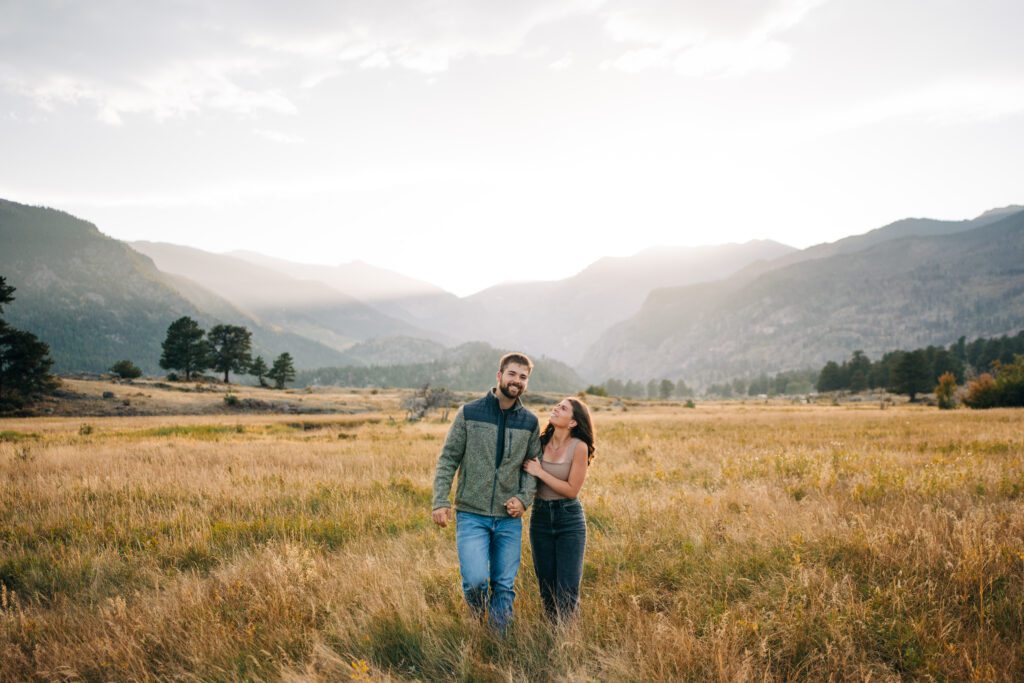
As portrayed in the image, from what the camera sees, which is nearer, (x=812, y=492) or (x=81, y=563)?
(x=81, y=563)

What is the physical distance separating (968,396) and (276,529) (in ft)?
196

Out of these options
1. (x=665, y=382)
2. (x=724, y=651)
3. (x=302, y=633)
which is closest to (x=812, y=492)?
(x=724, y=651)

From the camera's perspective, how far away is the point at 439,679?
365cm

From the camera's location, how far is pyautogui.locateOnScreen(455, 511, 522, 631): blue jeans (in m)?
4.18

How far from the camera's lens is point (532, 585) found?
16.9 ft

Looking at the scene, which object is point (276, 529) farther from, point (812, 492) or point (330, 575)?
point (812, 492)

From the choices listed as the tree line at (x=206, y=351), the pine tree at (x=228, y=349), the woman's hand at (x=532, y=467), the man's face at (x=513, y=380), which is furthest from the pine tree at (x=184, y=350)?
the woman's hand at (x=532, y=467)

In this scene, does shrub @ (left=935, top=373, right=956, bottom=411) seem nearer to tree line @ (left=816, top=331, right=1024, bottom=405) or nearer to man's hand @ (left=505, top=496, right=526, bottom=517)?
tree line @ (left=816, top=331, right=1024, bottom=405)

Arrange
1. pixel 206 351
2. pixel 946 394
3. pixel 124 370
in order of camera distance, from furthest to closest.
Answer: pixel 206 351 < pixel 124 370 < pixel 946 394

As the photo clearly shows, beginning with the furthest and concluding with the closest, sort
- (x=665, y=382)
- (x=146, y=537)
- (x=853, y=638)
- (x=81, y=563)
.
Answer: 1. (x=665, y=382)
2. (x=146, y=537)
3. (x=81, y=563)
4. (x=853, y=638)

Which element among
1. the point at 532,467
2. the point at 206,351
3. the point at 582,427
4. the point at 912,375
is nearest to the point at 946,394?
the point at 912,375

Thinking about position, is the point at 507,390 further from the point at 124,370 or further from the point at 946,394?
the point at 124,370

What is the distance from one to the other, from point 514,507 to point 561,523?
45 centimetres

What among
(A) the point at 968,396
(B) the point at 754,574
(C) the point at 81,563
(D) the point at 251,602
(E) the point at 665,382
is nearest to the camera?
(D) the point at 251,602
